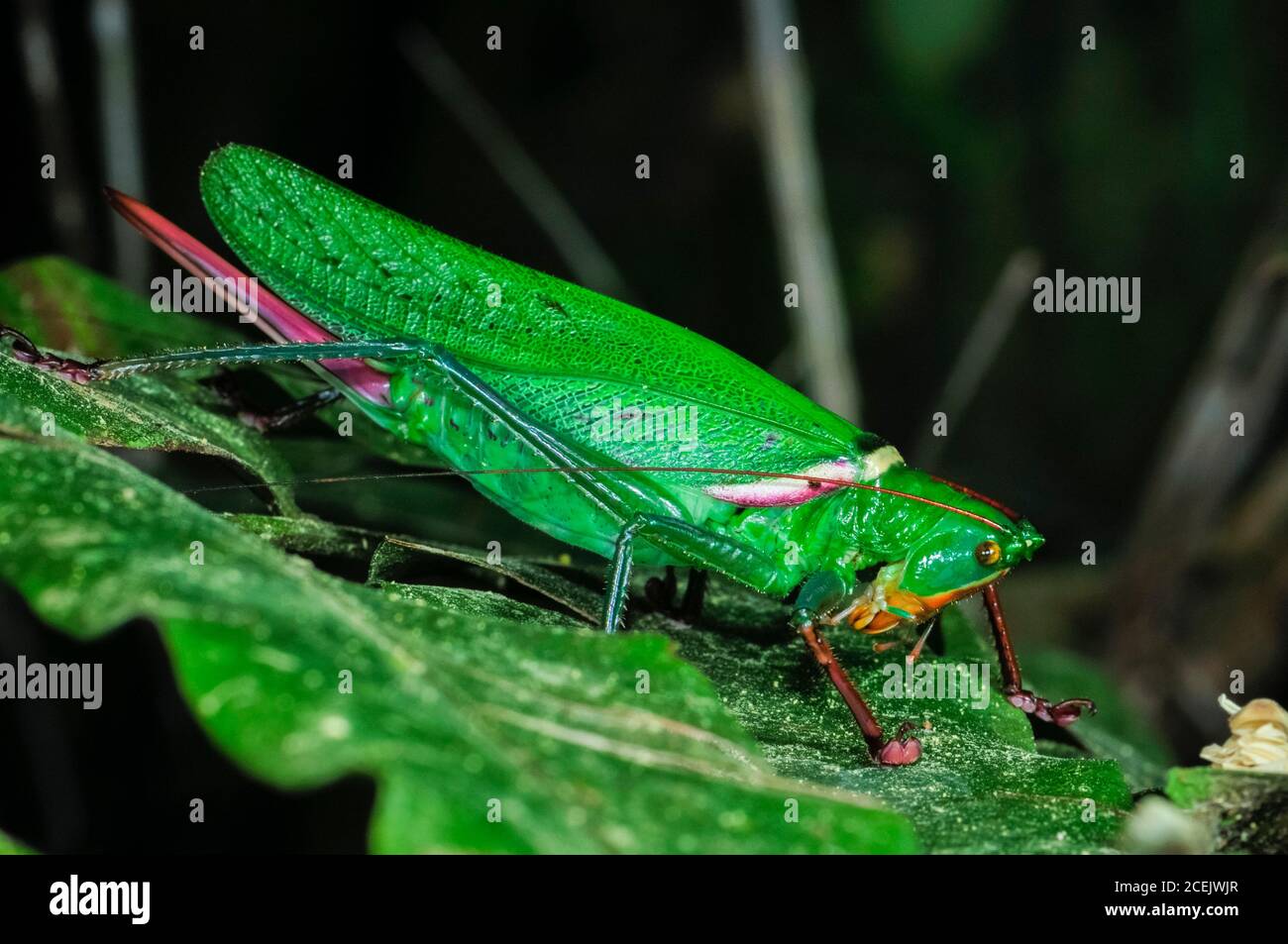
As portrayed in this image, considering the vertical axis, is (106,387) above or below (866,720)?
above

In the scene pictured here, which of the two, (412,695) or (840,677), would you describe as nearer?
(412,695)

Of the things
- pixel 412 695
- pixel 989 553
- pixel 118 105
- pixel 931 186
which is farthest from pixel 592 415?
pixel 931 186

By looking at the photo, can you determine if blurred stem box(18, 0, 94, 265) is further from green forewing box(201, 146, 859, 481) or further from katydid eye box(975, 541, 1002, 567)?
katydid eye box(975, 541, 1002, 567)

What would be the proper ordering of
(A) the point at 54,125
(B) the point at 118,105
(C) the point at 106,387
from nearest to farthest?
(C) the point at 106,387 < (B) the point at 118,105 < (A) the point at 54,125

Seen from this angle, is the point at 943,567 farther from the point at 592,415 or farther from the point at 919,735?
the point at 592,415

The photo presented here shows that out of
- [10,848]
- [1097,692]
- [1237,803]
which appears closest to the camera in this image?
[10,848]

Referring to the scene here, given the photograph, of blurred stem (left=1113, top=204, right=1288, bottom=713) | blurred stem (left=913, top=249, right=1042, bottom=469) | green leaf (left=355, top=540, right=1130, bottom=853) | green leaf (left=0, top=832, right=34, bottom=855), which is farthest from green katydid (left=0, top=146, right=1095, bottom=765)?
blurred stem (left=913, top=249, right=1042, bottom=469)

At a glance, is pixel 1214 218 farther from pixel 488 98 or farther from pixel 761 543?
pixel 761 543

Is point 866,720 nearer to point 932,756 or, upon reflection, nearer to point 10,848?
point 932,756

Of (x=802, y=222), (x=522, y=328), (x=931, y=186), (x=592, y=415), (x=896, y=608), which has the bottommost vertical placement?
(x=896, y=608)
